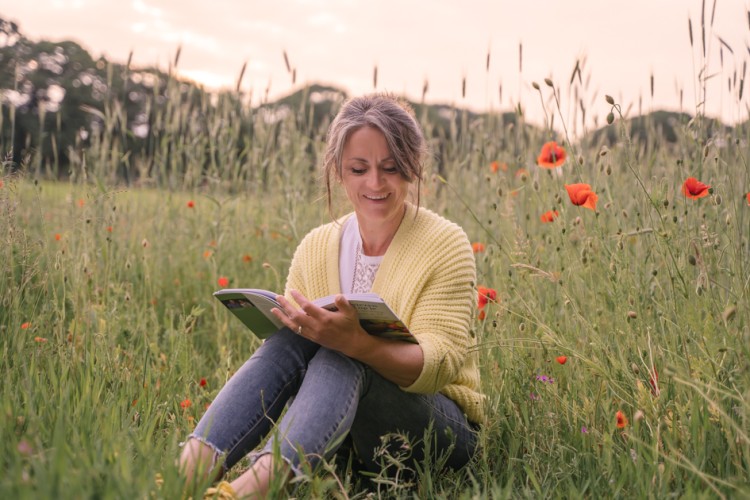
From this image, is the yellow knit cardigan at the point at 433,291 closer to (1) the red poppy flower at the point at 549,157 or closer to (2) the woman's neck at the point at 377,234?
(2) the woman's neck at the point at 377,234

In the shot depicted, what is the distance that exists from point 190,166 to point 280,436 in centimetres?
224

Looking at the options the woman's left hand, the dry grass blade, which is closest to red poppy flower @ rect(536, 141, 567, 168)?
the woman's left hand

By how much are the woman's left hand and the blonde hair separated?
482mm

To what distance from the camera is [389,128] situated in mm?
1822

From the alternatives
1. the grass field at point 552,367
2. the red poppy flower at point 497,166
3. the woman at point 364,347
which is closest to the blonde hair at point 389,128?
the woman at point 364,347

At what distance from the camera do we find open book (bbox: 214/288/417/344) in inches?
57.6

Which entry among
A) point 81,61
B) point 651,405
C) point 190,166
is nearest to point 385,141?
point 651,405

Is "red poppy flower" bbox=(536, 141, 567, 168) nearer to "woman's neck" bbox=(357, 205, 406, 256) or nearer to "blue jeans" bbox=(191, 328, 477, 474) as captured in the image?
"woman's neck" bbox=(357, 205, 406, 256)

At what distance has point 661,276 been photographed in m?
2.20

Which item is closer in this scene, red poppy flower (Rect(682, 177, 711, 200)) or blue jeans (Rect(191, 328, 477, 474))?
blue jeans (Rect(191, 328, 477, 474))

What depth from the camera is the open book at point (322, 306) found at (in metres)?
1.46

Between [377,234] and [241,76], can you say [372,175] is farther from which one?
[241,76]

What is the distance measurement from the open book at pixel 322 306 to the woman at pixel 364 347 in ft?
0.08

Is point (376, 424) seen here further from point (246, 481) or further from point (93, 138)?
point (93, 138)
